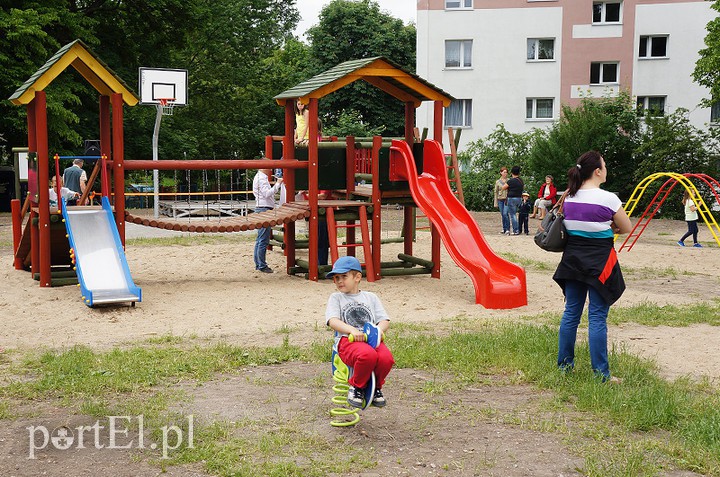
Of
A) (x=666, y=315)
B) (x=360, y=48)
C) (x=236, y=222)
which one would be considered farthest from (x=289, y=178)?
(x=360, y=48)

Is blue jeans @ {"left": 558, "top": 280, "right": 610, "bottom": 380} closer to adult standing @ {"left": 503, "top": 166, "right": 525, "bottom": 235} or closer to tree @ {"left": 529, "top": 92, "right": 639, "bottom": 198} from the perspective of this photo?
adult standing @ {"left": 503, "top": 166, "right": 525, "bottom": 235}

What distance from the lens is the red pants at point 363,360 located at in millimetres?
5277

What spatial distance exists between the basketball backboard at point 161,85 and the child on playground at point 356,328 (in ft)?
70.9

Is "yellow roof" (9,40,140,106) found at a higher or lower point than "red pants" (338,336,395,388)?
higher

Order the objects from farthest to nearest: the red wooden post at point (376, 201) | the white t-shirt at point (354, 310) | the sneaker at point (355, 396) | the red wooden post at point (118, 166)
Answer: the red wooden post at point (376, 201) < the red wooden post at point (118, 166) < the white t-shirt at point (354, 310) < the sneaker at point (355, 396)

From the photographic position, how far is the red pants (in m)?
5.28

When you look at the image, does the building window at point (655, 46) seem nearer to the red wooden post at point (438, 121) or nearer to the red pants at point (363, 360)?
the red wooden post at point (438, 121)

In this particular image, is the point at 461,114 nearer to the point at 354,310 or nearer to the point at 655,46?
the point at 655,46

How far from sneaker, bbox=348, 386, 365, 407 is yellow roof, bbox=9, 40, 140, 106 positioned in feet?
24.3

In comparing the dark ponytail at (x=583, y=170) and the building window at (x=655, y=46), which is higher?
the building window at (x=655, y=46)

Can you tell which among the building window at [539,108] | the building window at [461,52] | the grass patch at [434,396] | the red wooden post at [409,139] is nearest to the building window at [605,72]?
the building window at [539,108]

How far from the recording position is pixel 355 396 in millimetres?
5445

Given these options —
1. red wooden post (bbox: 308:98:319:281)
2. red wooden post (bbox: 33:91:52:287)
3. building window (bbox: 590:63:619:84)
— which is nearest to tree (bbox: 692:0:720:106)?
building window (bbox: 590:63:619:84)

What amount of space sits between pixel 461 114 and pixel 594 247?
30.9 m
